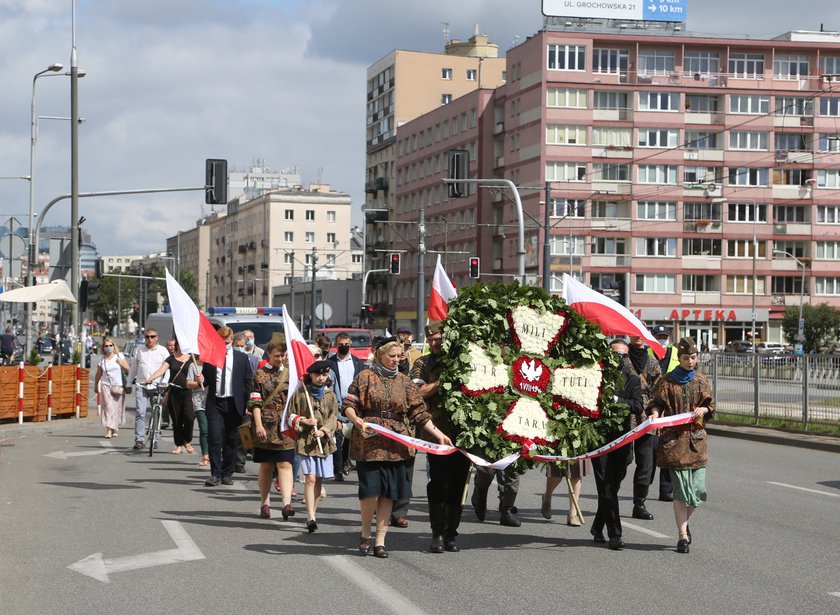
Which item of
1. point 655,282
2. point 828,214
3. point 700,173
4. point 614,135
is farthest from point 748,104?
point 655,282

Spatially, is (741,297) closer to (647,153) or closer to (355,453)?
(647,153)

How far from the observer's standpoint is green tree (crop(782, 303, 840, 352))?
273 feet

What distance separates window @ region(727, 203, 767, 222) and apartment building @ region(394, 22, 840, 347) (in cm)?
12

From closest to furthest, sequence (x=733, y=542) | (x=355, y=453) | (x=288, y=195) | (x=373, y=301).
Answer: (x=355, y=453) < (x=733, y=542) < (x=373, y=301) < (x=288, y=195)

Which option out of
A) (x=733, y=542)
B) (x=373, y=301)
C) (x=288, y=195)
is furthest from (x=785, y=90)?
(x=733, y=542)

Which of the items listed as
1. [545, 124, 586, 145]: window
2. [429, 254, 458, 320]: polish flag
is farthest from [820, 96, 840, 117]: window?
[429, 254, 458, 320]: polish flag

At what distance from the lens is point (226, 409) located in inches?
608

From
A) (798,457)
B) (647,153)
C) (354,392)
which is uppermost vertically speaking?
(647,153)

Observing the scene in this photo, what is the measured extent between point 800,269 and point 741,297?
447 cm

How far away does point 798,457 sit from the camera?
21141mm

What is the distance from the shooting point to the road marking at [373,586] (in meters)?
8.18

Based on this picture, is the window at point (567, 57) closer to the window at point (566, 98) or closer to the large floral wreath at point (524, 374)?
the window at point (566, 98)

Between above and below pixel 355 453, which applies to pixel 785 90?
above

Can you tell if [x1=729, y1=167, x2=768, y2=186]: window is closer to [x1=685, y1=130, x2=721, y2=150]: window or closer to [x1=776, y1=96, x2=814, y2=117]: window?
[x1=685, y1=130, x2=721, y2=150]: window
